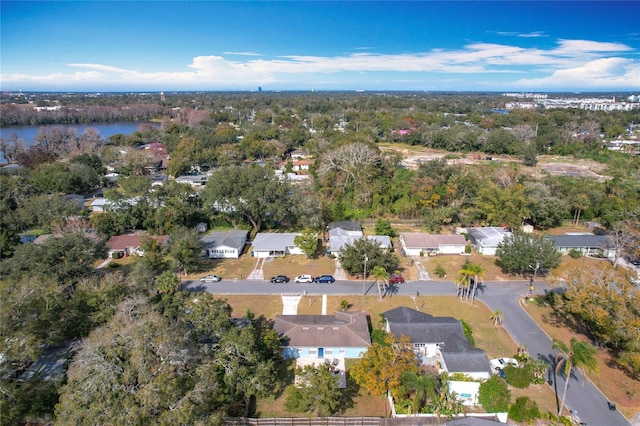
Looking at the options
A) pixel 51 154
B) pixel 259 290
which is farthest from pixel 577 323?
pixel 51 154

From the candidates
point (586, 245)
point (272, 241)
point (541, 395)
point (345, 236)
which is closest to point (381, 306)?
point (541, 395)

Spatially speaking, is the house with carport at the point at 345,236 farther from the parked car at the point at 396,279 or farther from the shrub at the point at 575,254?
the shrub at the point at 575,254

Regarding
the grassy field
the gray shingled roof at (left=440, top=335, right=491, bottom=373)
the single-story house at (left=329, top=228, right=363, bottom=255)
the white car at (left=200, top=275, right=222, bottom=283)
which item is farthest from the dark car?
the gray shingled roof at (left=440, top=335, right=491, bottom=373)

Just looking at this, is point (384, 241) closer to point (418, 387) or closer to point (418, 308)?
point (418, 308)

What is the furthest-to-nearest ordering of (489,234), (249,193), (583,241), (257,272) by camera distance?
(249,193), (489,234), (583,241), (257,272)

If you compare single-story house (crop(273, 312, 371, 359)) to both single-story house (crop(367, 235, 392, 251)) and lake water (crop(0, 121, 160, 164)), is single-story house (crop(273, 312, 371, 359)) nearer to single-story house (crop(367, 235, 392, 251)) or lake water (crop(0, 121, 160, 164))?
single-story house (crop(367, 235, 392, 251))

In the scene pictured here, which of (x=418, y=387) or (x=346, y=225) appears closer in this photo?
(x=418, y=387)

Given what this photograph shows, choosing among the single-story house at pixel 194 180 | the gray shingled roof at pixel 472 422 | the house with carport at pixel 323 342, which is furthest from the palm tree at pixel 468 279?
the single-story house at pixel 194 180
